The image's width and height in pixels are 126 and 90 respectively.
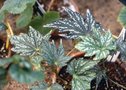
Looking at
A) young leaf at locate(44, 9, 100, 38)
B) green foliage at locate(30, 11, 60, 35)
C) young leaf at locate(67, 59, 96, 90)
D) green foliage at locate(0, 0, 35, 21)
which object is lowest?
young leaf at locate(67, 59, 96, 90)

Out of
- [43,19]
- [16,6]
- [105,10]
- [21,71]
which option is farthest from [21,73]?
[105,10]

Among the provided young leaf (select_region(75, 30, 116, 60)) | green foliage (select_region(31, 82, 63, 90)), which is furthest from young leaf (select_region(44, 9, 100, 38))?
green foliage (select_region(31, 82, 63, 90))

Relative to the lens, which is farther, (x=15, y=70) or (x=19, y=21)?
(x=19, y=21)

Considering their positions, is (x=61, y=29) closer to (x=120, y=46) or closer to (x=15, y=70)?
(x=120, y=46)

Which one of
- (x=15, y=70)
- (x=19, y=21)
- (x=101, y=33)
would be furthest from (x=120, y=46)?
(x=15, y=70)

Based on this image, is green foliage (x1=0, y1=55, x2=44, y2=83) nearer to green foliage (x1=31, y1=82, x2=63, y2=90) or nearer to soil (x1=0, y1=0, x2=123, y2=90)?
green foliage (x1=31, y1=82, x2=63, y2=90)
